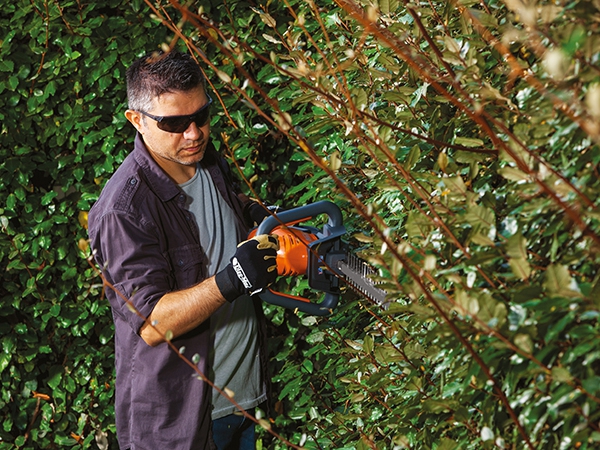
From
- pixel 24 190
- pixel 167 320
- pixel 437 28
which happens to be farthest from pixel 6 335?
pixel 437 28

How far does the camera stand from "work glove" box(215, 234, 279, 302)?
2.38 meters

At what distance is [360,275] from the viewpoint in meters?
2.16

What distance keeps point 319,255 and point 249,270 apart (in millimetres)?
230

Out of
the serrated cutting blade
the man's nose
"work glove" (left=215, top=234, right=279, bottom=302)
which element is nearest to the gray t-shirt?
the man's nose

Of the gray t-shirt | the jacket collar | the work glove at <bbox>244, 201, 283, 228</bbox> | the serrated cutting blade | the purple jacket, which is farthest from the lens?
the work glove at <bbox>244, 201, 283, 228</bbox>

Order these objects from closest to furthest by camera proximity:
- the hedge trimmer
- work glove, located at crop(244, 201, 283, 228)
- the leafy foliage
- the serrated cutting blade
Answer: the leafy foliage < the serrated cutting blade < the hedge trimmer < work glove, located at crop(244, 201, 283, 228)

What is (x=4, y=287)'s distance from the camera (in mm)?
3816

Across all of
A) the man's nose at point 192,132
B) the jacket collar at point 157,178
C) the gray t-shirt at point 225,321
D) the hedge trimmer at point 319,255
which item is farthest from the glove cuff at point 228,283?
the man's nose at point 192,132

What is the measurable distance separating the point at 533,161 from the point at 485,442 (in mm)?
515

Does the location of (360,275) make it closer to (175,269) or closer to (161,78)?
(175,269)

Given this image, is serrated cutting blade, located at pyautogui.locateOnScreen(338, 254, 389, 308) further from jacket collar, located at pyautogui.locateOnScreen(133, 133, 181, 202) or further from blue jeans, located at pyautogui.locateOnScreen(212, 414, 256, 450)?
blue jeans, located at pyautogui.locateOnScreen(212, 414, 256, 450)

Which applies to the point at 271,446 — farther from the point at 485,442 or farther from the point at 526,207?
the point at 526,207

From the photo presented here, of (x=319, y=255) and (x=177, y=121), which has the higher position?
(x=177, y=121)

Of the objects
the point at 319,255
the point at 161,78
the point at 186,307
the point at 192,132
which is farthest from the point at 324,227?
the point at 161,78
